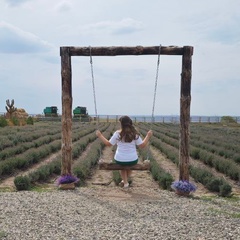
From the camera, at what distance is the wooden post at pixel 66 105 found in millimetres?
10148

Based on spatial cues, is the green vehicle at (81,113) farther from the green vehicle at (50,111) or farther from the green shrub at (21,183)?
the green shrub at (21,183)

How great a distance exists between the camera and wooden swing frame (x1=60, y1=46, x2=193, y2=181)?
999cm

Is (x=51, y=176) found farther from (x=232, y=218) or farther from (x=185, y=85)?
(x=232, y=218)

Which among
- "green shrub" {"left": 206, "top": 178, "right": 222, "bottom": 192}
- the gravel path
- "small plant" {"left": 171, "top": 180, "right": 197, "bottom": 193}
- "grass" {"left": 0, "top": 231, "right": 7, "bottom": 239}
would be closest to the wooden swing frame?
"small plant" {"left": 171, "top": 180, "right": 197, "bottom": 193}

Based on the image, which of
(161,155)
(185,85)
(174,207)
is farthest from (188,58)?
(161,155)

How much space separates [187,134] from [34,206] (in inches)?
155

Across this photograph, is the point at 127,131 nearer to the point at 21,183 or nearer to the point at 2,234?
the point at 21,183

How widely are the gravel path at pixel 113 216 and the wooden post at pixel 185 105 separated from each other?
772 mm

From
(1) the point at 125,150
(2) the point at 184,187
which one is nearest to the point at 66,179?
(1) the point at 125,150

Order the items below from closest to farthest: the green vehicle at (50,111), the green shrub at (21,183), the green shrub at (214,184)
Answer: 1. the green shrub at (21,183)
2. the green shrub at (214,184)
3. the green vehicle at (50,111)

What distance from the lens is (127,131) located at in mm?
9555

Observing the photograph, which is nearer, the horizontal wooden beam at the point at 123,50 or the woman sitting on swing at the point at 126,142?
the woman sitting on swing at the point at 126,142

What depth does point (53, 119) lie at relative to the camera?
63.9 m

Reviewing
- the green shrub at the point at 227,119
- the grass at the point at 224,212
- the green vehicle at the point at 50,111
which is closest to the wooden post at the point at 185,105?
the grass at the point at 224,212
